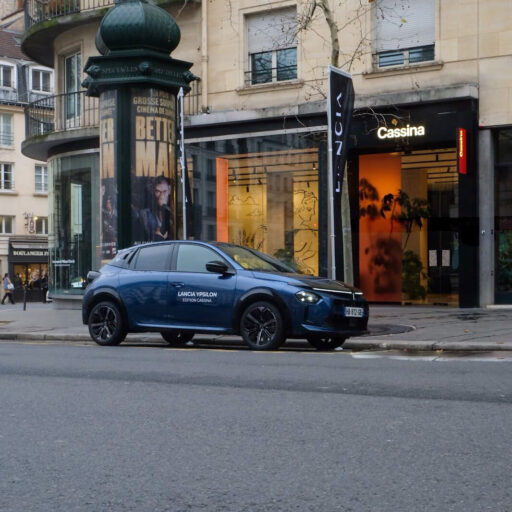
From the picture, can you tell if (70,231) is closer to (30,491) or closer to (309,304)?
(309,304)

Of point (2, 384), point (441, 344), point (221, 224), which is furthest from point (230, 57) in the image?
point (2, 384)

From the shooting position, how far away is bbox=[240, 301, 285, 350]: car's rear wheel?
39.1 feet

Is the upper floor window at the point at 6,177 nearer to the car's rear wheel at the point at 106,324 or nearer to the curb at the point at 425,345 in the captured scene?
the car's rear wheel at the point at 106,324

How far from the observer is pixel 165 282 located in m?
13.0

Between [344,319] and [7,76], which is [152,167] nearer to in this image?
[344,319]

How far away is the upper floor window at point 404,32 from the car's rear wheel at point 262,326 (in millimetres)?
9701

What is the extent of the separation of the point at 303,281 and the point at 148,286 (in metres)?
2.45

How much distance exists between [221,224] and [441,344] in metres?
11.3

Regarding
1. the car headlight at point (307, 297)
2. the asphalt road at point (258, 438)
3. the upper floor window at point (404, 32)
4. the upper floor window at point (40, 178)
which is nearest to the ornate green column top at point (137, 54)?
the upper floor window at point (404, 32)

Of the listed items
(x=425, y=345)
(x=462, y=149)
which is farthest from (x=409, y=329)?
(x=462, y=149)

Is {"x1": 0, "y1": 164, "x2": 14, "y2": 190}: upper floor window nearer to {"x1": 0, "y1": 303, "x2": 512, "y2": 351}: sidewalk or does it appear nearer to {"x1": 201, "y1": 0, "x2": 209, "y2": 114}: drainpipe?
{"x1": 201, "y1": 0, "x2": 209, "y2": 114}: drainpipe

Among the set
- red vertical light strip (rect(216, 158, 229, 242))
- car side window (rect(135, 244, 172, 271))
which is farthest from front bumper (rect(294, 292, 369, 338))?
red vertical light strip (rect(216, 158, 229, 242))

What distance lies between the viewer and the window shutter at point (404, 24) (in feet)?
64.6

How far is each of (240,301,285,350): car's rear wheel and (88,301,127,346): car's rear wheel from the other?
7.22 feet
